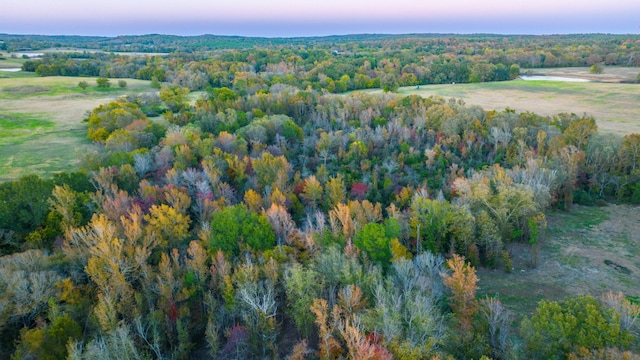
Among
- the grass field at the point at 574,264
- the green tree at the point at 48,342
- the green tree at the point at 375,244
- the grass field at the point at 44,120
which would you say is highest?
the grass field at the point at 44,120

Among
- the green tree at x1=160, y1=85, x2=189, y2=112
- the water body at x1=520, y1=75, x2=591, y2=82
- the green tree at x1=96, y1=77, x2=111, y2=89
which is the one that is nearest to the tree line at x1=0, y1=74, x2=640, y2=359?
the green tree at x1=160, y1=85, x2=189, y2=112

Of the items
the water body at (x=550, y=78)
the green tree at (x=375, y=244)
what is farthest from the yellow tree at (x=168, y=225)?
the water body at (x=550, y=78)

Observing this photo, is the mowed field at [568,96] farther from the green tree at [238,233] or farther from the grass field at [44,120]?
the grass field at [44,120]

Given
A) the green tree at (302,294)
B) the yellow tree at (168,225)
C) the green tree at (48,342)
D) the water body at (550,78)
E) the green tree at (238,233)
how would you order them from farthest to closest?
the water body at (550,78), the yellow tree at (168,225), the green tree at (238,233), the green tree at (302,294), the green tree at (48,342)

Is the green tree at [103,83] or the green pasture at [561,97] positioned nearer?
the green pasture at [561,97]

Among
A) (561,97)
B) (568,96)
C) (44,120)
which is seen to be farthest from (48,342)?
(568,96)

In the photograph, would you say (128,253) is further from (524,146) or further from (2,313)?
(524,146)

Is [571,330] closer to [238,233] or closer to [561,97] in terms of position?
[238,233]
